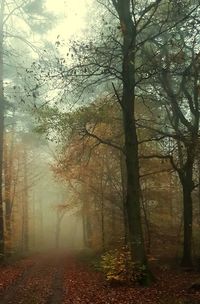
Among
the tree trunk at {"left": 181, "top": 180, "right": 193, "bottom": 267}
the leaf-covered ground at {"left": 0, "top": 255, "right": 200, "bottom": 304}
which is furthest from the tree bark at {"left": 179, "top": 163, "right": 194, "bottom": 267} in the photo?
the leaf-covered ground at {"left": 0, "top": 255, "right": 200, "bottom": 304}

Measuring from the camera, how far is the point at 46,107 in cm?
1523

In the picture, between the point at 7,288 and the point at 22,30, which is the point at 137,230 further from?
the point at 22,30

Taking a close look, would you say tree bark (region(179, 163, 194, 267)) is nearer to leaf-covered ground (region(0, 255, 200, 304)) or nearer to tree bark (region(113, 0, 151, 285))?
leaf-covered ground (region(0, 255, 200, 304))

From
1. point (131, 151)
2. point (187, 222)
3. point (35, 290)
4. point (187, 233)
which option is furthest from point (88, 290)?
point (187, 222)

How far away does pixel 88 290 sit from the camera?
41.9ft

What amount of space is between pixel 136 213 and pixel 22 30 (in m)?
14.1

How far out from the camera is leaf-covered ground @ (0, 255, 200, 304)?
10.8 meters

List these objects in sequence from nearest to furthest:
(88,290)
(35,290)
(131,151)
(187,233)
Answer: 1. (88,290)
2. (35,290)
3. (131,151)
4. (187,233)

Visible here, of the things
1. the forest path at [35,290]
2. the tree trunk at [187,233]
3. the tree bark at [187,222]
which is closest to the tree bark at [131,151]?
the forest path at [35,290]

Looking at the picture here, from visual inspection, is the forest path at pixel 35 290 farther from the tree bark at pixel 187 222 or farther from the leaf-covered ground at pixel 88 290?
the tree bark at pixel 187 222

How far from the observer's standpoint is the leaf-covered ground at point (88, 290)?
1080 centimetres

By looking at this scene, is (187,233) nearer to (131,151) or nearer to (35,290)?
(131,151)

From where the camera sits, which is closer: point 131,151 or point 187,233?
point 131,151

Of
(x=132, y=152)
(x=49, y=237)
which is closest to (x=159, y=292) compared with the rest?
(x=132, y=152)
